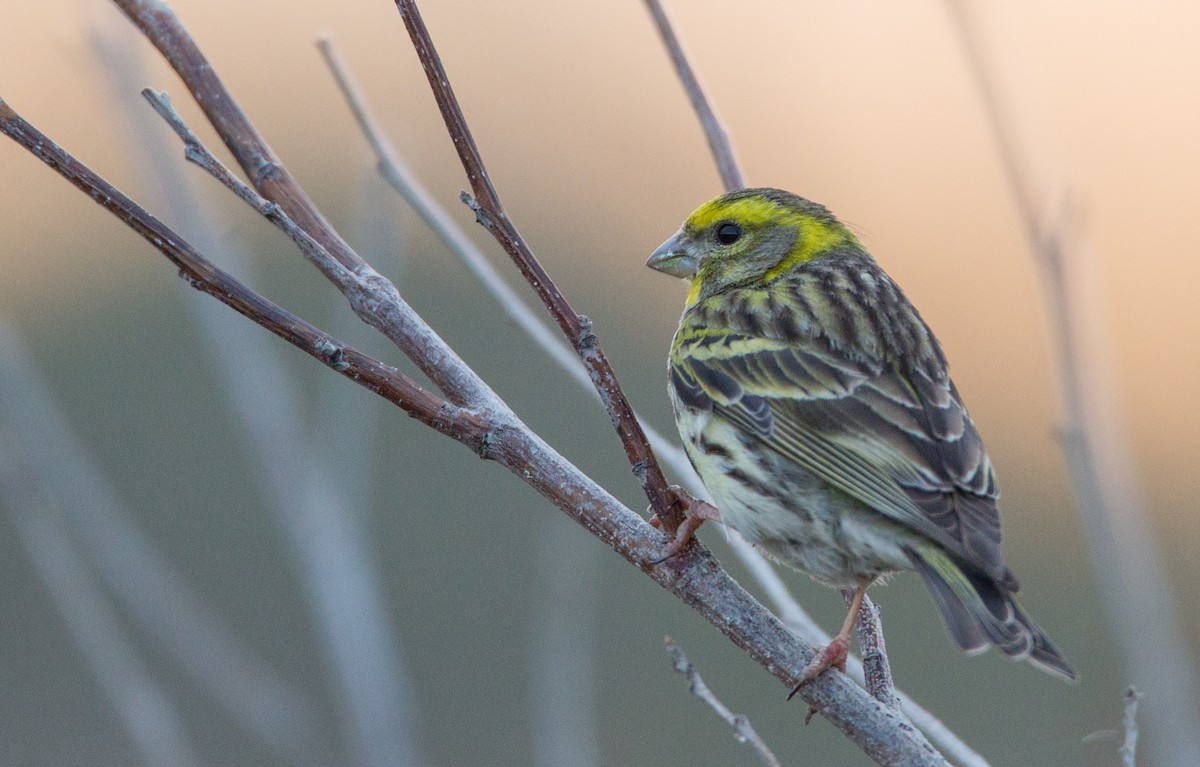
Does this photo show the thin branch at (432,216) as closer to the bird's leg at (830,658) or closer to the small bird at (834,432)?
the small bird at (834,432)

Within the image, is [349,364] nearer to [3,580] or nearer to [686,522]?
[686,522]

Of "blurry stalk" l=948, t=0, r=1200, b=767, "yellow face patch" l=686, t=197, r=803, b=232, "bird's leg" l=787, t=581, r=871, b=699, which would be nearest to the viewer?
"bird's leg" l=787, t=581, r=871, b=699

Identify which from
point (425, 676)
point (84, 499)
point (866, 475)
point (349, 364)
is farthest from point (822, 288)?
point (425, 676)

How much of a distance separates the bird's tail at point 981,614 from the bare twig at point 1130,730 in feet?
0.56

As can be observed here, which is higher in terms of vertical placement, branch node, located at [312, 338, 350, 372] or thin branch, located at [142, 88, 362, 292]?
thin branch, located at [142, 88, 362, 292]

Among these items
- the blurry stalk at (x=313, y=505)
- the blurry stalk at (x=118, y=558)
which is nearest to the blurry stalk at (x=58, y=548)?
the blurry stalk at (x=118, y=558)

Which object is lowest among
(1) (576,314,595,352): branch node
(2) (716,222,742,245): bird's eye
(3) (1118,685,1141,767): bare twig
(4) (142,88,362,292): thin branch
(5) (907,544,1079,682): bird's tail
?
(3) (1118,685,1141,767): bare twig

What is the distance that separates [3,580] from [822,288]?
27.8ft

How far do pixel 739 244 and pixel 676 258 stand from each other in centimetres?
23

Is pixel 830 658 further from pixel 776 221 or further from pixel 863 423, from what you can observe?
pixel 776 221

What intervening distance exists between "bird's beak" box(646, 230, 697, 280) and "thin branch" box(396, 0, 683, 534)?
1890mm

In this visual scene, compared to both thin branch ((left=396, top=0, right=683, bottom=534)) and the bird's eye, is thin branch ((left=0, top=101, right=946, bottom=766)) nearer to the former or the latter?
thin branch ((left=396, top=0, right=683, bottom=534))

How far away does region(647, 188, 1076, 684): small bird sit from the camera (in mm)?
3527

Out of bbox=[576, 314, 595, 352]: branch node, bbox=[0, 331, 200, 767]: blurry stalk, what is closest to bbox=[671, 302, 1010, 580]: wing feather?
bbox=[576, 314, 595, 352]: branch node
